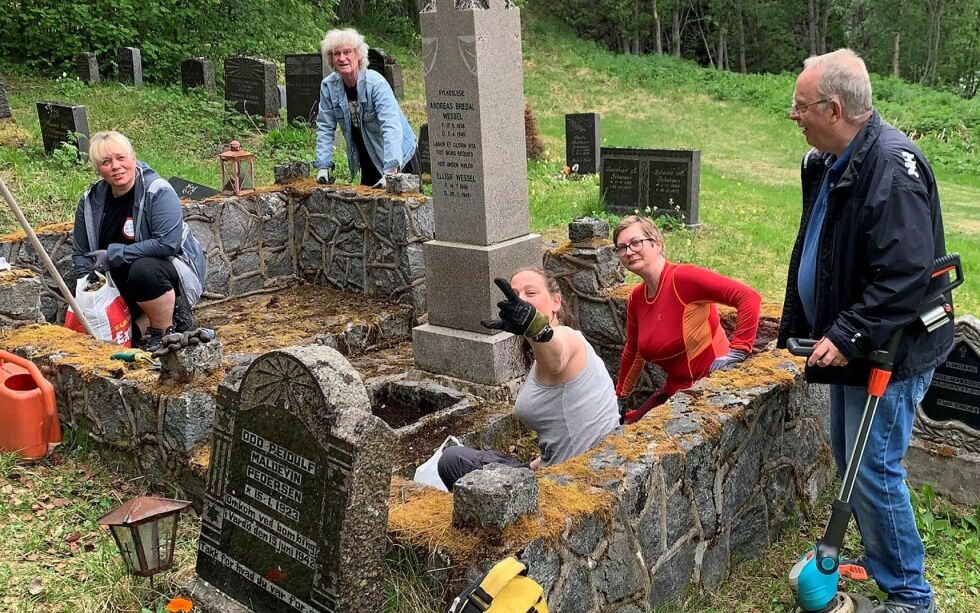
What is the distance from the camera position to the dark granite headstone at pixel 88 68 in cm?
1630

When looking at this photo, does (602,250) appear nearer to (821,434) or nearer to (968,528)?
(821,434)

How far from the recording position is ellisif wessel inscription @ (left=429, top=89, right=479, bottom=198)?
5324 millimetres

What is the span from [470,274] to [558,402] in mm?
1938

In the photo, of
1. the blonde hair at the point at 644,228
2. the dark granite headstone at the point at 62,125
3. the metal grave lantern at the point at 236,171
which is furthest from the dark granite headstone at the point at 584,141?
the blonde hair at the point at 644,228

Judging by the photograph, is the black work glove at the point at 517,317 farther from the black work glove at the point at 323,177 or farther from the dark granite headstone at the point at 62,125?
the dark granite headstone at the point at 62,125

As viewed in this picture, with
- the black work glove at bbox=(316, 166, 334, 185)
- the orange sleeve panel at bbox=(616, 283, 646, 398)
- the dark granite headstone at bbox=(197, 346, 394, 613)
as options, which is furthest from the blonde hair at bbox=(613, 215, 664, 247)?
the black work glove at bbox=(316, 166, 334, 185)

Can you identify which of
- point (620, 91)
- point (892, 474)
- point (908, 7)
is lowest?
point (892, 474)

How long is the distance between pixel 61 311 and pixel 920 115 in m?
18.7

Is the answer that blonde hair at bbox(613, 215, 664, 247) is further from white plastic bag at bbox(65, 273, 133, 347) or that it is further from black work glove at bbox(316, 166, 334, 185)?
black work glove at bbox(316, 166, 334, 185)

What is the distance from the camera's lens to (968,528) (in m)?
4.40

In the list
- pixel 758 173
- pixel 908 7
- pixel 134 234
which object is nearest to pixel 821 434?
pixel 134 234

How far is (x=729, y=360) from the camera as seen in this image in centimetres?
441

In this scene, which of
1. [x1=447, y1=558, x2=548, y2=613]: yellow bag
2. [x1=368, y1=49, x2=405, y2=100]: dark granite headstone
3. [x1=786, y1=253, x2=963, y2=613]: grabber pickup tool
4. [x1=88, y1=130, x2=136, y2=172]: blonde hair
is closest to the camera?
[x1=447, y1=558, x2=548, y2=613]: yellow bag

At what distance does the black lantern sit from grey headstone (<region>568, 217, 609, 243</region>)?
3332 mm
